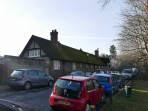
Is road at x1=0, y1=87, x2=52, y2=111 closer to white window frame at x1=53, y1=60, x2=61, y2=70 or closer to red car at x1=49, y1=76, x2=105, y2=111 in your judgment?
red car at x1=49, y1=76, x2=105, y2=111

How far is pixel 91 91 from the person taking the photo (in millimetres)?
11414

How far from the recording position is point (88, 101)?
10.8m

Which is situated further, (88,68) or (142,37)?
(88,68)

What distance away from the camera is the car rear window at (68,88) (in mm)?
10312

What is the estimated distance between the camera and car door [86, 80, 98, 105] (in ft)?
36.2

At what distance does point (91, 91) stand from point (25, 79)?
9.63m

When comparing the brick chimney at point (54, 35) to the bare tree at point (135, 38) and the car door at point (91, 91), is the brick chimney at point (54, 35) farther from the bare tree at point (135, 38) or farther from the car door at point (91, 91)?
the car door at point (91, 91)

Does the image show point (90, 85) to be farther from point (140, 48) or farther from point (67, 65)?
point (67, 65)

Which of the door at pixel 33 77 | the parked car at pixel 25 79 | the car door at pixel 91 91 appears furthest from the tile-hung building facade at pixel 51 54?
the car door at pixel 91 91

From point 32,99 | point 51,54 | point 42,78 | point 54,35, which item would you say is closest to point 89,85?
point 32,99

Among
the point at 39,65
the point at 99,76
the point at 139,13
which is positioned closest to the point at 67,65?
the point at 39,65

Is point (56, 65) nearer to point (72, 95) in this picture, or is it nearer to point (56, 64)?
point (56, 64)

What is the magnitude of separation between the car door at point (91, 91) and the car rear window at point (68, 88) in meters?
0.70

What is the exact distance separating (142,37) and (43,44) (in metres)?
14.3
